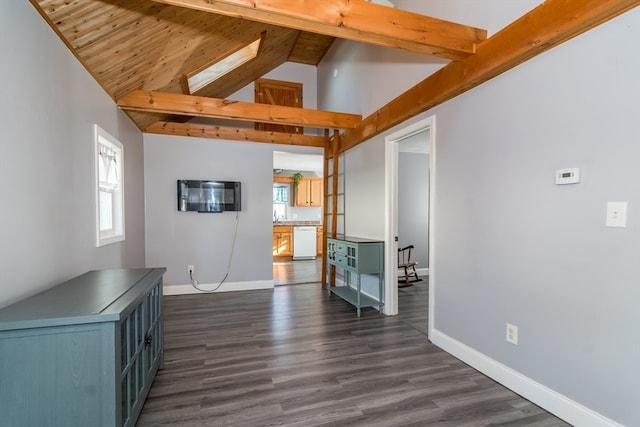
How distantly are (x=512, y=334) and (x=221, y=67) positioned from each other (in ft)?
14.0

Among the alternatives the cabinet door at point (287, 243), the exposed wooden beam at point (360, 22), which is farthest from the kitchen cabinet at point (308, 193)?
the exposed wooden beam at point (360, 22)

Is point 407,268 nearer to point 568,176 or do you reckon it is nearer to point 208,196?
point 208,196

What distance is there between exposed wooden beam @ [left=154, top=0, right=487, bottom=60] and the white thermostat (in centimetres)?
111

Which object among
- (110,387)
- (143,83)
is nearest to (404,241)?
(143,83)

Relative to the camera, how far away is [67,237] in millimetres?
2047

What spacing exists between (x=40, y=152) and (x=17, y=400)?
1.30 meters

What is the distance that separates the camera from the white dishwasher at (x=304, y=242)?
786cm

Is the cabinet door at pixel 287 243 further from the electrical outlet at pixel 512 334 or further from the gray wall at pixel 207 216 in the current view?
the electrical outlet at pixel 512 334

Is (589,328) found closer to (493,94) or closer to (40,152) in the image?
(493,94)

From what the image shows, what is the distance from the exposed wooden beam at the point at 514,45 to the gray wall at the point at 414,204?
3.03m

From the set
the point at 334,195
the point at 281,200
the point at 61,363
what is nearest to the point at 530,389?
the point at 61,363

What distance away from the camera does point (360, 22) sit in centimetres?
193

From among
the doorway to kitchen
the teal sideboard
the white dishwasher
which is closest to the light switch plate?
the teal sideboard

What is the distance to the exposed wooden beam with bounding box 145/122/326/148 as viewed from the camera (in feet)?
14.5
